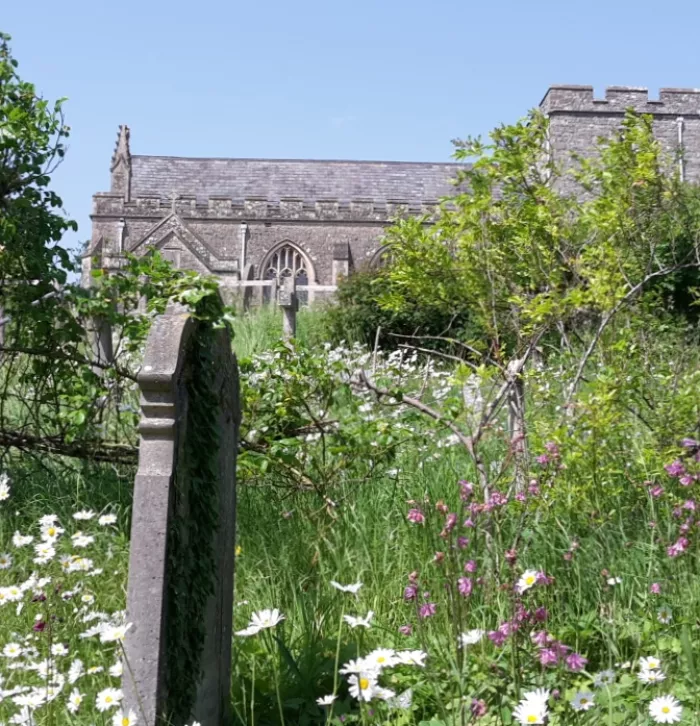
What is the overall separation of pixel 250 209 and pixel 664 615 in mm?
32272

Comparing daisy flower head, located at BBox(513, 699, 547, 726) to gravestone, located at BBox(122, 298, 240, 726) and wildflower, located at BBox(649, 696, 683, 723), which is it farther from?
gravestone, located at BBox(122, 298, 240, 726)

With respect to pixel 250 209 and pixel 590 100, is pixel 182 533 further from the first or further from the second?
pixel 250 209

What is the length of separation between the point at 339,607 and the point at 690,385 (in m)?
2.14

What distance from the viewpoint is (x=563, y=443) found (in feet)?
13.5

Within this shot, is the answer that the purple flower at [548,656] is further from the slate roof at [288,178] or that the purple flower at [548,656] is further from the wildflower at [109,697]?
the slate roof at [288,178]

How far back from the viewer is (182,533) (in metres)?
2.97

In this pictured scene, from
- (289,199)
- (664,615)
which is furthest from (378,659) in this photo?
→ (289,199)

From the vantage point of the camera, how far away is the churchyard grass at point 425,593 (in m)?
2.80

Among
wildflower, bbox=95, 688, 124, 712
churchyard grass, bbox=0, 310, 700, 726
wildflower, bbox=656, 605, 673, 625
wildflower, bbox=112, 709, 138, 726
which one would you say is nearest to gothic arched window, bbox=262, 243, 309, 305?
churchyard grass, bbox=0, 310, 700, 726

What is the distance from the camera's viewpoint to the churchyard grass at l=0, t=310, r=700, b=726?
280cm

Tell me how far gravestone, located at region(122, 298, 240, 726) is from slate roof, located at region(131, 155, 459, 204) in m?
34.2

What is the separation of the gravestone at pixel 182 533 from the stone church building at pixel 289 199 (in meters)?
23.3

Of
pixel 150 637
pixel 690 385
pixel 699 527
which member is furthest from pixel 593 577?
pixel 150 637

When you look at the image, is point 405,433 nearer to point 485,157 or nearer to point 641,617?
point 485,157
